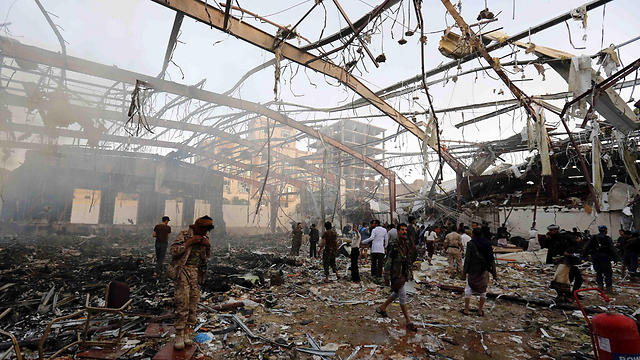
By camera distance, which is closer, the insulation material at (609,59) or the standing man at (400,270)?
the standing man at (400,270)

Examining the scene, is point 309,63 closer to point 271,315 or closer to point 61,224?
point 271,315

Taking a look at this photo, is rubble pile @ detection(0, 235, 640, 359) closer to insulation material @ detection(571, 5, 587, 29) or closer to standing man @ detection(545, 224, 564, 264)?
standing man @ detection(545, 224, 564, 264)

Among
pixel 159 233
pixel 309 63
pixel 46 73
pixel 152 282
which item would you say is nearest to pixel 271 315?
pixel 152 282

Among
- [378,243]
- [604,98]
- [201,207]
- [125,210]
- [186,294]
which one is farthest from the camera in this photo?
[201,207]

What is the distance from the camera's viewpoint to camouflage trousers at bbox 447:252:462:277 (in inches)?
350

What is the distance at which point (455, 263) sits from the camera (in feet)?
30.8

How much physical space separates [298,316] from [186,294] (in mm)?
2360

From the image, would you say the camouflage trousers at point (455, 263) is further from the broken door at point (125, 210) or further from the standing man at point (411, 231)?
the broken door at point (125, 210)

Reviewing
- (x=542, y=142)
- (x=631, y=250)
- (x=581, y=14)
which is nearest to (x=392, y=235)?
(x=542, y=142)

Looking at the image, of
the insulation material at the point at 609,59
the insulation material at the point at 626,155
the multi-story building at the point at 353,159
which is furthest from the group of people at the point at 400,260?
the multi-story building at the point at 353,159

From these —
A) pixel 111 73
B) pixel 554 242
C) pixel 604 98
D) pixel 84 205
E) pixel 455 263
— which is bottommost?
pixel 455 263

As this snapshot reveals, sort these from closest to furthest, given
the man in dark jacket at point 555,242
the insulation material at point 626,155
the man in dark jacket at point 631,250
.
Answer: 1. the man in dark jacket at point 555,242
2. the insulation material at point 626,155
3. the man in dark jacket at point 631,250

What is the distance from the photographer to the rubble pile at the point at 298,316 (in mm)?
3973

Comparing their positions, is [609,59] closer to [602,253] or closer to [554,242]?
[554,242]
